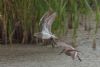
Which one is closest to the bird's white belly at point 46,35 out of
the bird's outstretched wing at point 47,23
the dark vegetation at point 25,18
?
the bird's outstretched wing at point 47,23

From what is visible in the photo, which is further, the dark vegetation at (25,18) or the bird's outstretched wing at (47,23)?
the dark vegetation at (25,18)

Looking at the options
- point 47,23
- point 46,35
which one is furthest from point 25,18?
point 46,35

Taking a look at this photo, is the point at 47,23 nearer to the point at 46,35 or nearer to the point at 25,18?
the point at 46,35

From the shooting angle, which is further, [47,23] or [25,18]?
[25,18]

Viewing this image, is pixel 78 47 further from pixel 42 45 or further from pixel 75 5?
pixel 75 5

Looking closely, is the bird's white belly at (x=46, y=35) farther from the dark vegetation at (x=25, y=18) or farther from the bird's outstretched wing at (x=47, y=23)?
the dark vegetation at (x=25, y=18)

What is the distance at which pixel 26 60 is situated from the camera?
2820 millimetres

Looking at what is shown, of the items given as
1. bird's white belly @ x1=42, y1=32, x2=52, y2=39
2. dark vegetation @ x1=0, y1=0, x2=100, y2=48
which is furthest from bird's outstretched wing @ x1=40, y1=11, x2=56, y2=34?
dark vegetation @ x1=0, y1=0, x2=100, y2=48

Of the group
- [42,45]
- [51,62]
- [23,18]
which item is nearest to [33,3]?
[23,18]

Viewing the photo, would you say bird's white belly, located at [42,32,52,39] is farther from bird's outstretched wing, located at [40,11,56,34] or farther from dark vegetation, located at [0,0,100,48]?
dark vegetation, located at [0,0,100,48]

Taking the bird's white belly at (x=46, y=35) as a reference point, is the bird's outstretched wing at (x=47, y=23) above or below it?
above

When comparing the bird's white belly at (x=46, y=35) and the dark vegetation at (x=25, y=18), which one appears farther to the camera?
the dark vegetation at (x=25, y=18)

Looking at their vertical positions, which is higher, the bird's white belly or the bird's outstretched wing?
the bird's outstretched wing

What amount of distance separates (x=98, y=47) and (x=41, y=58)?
1.78 ft
